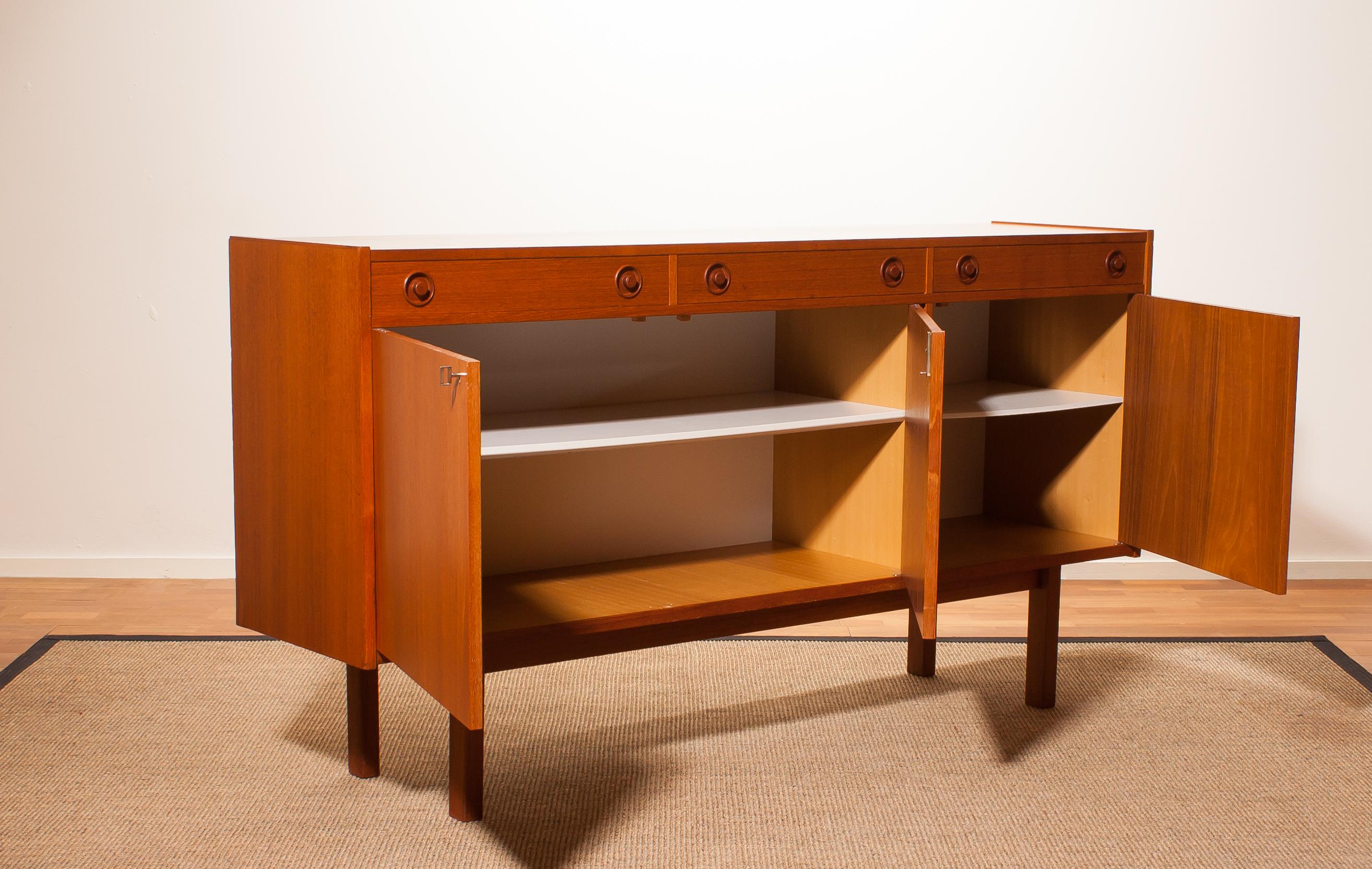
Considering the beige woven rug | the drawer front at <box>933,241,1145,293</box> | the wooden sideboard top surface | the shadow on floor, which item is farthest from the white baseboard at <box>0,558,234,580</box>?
the drawer front at <box>933,241,1145,293</box>

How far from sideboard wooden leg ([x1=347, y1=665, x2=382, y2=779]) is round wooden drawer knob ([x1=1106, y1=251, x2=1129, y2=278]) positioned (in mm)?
1682

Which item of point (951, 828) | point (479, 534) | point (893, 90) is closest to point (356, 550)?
point (479, 534)

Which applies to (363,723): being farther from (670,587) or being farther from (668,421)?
(668,421)

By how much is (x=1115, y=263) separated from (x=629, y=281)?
1.08 meters

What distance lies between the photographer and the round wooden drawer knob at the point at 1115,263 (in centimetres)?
268

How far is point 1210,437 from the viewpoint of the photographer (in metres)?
2.57

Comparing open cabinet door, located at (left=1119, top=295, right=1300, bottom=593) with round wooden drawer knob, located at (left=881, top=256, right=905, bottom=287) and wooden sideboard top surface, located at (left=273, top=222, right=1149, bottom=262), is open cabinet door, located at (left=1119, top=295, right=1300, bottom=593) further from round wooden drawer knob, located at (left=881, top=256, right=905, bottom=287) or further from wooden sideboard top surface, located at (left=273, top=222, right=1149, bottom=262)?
round wooden drawer knob, located at (left=881, top=256, right=905, bottom=287)

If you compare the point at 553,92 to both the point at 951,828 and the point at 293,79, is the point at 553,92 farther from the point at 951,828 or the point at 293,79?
the point at 951,828

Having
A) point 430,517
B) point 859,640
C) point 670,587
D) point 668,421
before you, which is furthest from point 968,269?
point 859,640

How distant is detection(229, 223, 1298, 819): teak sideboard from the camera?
2088mm

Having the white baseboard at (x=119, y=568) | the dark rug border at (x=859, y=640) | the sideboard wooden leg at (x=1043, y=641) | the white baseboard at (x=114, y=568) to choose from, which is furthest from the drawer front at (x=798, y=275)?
the white baseboard at (x=114, y=568)

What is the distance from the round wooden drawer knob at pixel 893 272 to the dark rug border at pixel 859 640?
1.23 meters

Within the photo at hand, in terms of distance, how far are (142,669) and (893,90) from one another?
261 cm

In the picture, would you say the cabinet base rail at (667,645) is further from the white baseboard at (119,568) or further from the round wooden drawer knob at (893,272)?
the white baseboard at (119,568)
